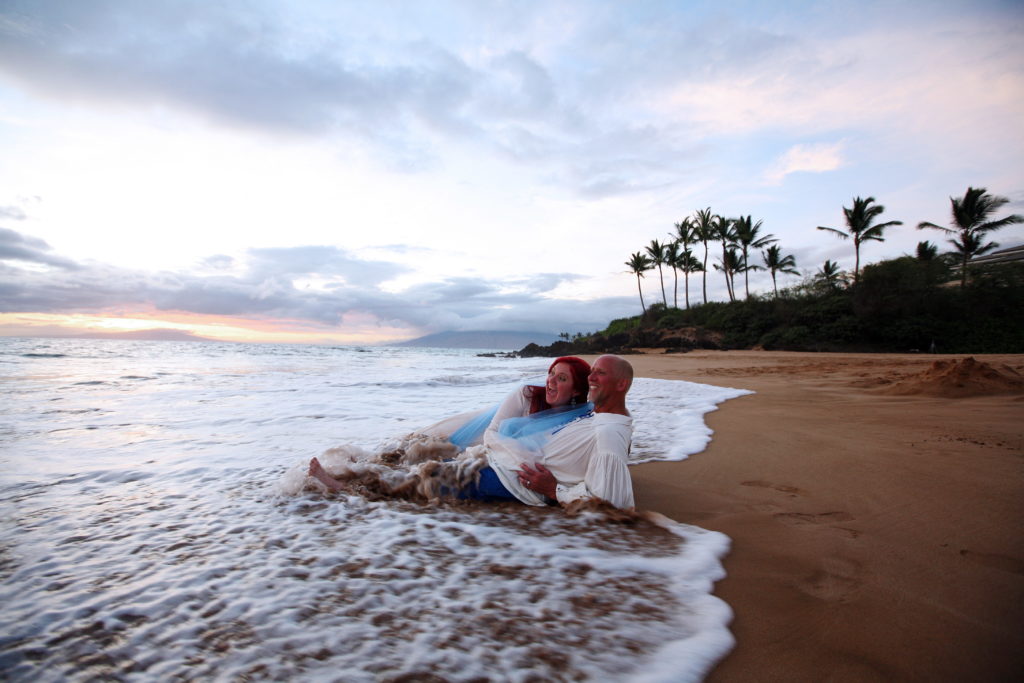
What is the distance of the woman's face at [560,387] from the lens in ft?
9.78

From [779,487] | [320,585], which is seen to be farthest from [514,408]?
[779,487]

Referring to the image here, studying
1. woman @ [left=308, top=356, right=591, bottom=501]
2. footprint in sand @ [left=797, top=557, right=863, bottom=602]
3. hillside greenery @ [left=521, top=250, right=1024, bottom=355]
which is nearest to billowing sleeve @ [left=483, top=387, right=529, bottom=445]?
woman @ [left=308, top=356, right=591, bottom=501]

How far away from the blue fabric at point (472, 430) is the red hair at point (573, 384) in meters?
0.37

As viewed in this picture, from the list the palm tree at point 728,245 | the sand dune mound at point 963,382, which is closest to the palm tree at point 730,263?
the palm tree at point 728,245

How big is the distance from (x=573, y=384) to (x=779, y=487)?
1.51 metres

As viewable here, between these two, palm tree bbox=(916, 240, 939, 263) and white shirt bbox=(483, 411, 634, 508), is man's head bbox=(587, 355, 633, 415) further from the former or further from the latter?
palm tree bbox=(916, 240, 939, 263)

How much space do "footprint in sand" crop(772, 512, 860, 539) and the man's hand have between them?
122 centimetres

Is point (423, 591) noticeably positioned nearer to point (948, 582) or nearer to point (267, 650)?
Result: point (267, 650)

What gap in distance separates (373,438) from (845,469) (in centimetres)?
428

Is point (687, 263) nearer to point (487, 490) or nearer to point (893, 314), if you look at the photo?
point (893, 314)

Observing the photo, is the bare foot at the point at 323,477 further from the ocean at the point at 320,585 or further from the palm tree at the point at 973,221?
the palm tree at the point at 973,221

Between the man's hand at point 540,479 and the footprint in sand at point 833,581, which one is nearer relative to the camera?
the footprint in sand at point 833,581

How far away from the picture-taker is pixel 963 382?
626 centimetres

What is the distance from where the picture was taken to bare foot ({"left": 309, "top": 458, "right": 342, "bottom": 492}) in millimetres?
3043
